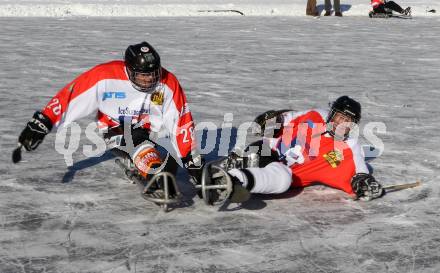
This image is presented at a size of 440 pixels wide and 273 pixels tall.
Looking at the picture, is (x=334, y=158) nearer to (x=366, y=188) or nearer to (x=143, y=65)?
(x=366, y=188)

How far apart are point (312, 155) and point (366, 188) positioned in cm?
59

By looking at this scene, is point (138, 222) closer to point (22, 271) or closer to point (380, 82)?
point (22, 271)

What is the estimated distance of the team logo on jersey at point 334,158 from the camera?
5477 mm

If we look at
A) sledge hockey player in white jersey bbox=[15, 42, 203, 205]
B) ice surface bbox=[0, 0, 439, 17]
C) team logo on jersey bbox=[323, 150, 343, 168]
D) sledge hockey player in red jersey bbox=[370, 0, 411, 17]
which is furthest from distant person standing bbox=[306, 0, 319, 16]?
sledge hockey player in white jersey bbox=[15, 42, 203, 205]

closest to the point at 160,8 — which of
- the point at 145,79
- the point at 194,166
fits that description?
the point at 145,79

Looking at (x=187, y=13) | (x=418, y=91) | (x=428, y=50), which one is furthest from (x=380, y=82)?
(x=187, y=13)

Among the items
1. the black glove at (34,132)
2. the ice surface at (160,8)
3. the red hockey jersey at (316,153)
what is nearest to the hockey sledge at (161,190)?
the black glove at (34,132)

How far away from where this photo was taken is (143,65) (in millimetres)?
5066

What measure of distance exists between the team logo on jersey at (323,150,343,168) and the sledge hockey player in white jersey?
1.01m

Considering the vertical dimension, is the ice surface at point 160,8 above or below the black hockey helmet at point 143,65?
below

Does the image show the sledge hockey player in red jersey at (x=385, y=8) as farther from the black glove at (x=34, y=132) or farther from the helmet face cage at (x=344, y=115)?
the black glove at (x=34, y=132)

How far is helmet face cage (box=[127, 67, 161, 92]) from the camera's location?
203 inches

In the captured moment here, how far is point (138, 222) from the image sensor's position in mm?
4707

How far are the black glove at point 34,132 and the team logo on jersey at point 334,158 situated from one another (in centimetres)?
212
